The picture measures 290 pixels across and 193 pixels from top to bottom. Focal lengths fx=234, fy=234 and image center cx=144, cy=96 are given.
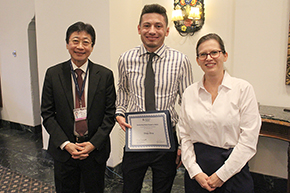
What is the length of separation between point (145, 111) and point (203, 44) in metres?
0.59

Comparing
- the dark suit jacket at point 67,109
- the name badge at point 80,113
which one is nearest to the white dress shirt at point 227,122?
the dark suit jacket at point 67,109

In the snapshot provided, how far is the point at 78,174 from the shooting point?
6.19 ft

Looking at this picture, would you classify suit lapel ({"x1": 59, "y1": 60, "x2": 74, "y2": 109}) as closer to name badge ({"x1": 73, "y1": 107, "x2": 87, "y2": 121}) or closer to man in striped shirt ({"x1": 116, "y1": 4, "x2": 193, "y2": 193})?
name badge ({"x1": 73, "y1": 107, "x2": 87, "y2": 121})

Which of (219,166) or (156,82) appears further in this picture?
(156,82)

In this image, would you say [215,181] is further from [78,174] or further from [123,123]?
[78,174]

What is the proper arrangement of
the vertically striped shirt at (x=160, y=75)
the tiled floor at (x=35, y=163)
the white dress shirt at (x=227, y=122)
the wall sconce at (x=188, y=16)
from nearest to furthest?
the white dress shirt at (x=227, y=122)
the vertically striped shirt at (x=160, y=75)
the tiled floor at (x=35, y=163)
the wall sconce at (x=188, y=16)

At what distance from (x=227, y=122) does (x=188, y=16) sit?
86.8 inches

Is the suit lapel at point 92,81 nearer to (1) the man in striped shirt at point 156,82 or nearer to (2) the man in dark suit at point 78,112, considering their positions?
(2) the man in dark suit at point 78,112

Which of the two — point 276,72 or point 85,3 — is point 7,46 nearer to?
point 85,3

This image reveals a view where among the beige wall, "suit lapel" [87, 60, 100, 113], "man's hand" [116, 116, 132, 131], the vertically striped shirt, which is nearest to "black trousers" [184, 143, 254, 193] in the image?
the vertically striped shirt

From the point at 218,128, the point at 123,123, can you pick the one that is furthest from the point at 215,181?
the point at 123,123

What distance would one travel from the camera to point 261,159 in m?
2.94

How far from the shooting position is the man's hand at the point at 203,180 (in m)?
1.43

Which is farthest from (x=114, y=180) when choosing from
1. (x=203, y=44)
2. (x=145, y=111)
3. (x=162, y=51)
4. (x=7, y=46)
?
(x=7, y=46)
